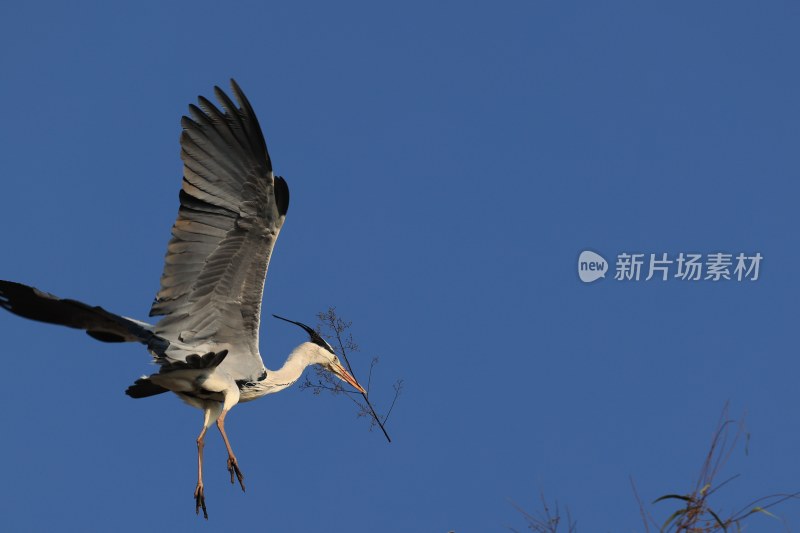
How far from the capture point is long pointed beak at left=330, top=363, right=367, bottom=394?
9.83 meters

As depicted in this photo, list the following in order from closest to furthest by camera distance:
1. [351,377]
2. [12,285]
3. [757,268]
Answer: [12,285], [351,377], [757,268]

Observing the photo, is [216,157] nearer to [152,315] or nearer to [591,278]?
[152,315]

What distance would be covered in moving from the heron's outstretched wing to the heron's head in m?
1.25

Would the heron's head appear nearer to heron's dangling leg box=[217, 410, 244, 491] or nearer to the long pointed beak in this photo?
the long pointed beak

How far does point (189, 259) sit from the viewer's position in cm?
825

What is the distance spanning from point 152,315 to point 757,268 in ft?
20.4

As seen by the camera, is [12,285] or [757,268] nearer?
[12,285]

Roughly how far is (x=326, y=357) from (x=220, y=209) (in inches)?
81.1

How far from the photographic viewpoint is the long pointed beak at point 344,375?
9.83 metres

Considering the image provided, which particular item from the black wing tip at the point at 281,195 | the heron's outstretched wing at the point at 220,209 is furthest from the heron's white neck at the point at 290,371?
the black wing tip at the point at 281,195

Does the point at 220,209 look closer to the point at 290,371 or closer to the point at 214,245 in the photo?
the point at 214,245

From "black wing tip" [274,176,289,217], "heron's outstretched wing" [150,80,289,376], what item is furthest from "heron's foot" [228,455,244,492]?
"black wing tip" [274,176,289,217]

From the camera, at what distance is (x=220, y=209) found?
8.23 metres

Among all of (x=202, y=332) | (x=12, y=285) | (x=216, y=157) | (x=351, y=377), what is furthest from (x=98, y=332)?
(x=351, y=377)
